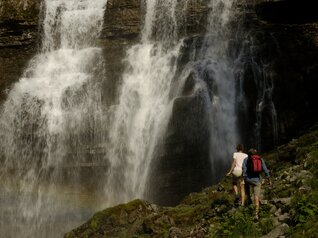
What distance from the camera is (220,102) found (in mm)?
30359

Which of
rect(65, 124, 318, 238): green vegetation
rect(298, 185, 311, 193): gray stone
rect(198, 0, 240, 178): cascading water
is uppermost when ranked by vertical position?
rect(198, 0, 240, 178): cascading water

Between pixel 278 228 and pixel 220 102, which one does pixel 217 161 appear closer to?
pixel 220 102

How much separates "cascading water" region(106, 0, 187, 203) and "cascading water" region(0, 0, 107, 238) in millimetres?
1806

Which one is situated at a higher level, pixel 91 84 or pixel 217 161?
pixel 91 84

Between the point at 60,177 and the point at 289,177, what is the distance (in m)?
18.8

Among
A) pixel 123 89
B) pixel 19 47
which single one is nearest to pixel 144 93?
pixel 123 89

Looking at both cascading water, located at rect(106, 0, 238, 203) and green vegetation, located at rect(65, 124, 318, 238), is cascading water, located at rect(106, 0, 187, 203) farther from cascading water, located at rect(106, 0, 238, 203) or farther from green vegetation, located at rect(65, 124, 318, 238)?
green vegetation, located at rect(65, 124, 318, 238)

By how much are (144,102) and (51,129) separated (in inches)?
253

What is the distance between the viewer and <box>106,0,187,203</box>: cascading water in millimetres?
30453

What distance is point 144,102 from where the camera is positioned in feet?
107

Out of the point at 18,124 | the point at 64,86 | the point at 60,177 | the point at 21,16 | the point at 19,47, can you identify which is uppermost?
the point at 21,16

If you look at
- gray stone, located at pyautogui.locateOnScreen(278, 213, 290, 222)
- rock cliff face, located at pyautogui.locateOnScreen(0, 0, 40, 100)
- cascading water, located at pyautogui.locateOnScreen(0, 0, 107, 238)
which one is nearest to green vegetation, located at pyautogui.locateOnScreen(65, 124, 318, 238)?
gray stone, located at pyautogui.locateOnScreen(278, 213, 290, 222)

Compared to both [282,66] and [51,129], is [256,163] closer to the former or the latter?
[282,66]

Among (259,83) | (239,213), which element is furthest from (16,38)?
(239,213)
